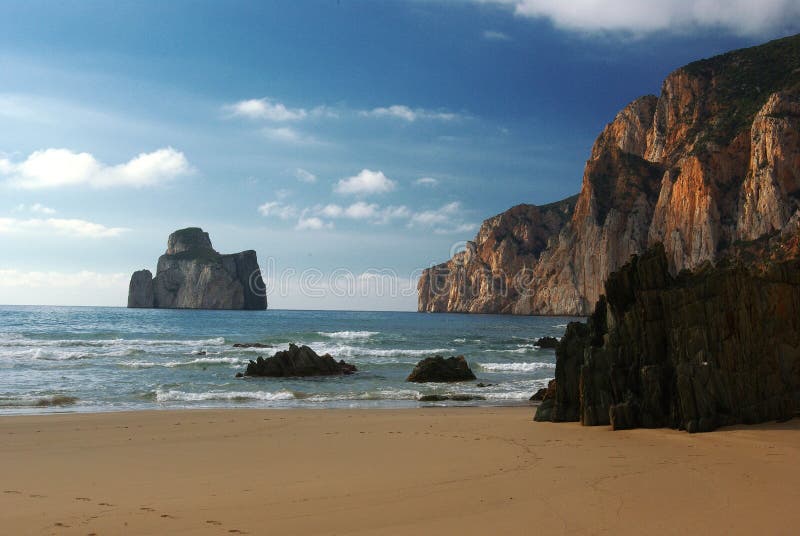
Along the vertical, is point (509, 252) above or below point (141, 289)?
above

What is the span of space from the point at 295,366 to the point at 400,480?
2110cm

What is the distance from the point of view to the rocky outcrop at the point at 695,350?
34.4ft

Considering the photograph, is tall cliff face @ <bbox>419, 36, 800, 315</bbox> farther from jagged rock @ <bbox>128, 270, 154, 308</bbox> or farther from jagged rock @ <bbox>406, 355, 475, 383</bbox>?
jagged rock @ <bbox>128, 270, 154, 308</bbox>

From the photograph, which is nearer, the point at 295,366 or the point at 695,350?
the point at 695,350

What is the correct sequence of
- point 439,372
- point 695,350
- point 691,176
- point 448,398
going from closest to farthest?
point 695,350, point 448,398, point 439,372, point 691,176

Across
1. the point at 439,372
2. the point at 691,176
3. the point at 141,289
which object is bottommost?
the point at 439,372

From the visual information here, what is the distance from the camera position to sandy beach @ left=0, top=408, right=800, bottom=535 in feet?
18.1

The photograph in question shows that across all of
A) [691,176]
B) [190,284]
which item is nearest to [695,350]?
[691,176]

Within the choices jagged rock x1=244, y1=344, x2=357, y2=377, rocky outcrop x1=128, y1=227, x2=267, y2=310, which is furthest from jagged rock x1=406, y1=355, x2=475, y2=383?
rocky outcrop x1=128, y1=227, x2=267, y2=310

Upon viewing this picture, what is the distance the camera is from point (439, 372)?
83.8 ft

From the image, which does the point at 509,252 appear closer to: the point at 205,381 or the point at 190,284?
the point at 190,284

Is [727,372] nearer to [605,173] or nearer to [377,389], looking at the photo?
[377,389]

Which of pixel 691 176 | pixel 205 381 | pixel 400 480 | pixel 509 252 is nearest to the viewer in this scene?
pixel 400 480

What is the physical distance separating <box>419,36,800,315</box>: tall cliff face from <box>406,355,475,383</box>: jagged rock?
72778 mm
